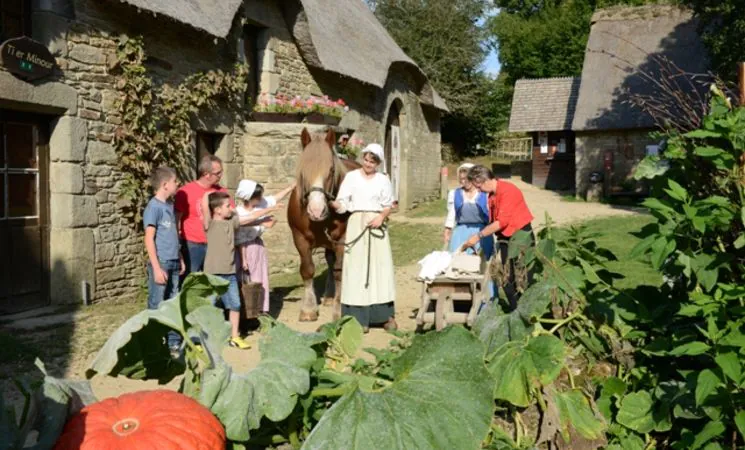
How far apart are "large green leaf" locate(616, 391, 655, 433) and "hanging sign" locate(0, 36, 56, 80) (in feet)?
21.3

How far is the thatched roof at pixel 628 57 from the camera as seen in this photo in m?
22.6

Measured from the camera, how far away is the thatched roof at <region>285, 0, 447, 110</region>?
41.1ft

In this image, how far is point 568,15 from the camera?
39.4m

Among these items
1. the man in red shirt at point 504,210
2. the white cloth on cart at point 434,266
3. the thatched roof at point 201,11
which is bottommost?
the white cloth on cart at point 434,266

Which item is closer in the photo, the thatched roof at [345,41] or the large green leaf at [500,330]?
the large green leaf at [500,330]

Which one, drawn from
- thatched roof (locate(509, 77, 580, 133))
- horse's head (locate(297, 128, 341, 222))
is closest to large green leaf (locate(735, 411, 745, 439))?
horse's head (locate(297, 128, 341, 222))

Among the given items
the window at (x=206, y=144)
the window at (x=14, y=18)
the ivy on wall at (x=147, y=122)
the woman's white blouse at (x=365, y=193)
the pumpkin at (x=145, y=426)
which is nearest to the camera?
the pumpkin at (x=145, y=426)

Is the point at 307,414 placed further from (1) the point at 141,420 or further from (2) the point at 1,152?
(2) the point at 1,152

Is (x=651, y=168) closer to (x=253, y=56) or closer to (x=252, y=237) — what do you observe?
(x=252, y=237)

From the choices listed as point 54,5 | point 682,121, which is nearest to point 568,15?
point 54,5

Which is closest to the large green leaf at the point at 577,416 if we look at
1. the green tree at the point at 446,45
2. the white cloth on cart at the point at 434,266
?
the white cloth on cart at the point at 434,266

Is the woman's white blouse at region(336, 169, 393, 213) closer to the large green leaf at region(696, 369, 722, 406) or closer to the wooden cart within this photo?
the wooden cart

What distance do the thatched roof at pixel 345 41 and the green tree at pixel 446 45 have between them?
1358 cm

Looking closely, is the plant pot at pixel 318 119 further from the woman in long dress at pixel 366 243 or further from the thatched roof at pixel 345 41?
the woman in long dress at pixel 366 243
